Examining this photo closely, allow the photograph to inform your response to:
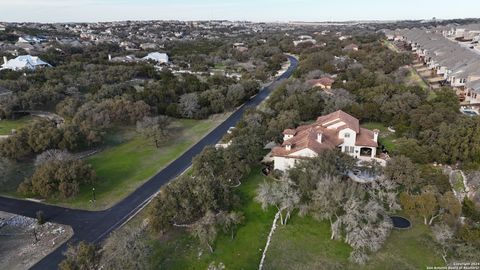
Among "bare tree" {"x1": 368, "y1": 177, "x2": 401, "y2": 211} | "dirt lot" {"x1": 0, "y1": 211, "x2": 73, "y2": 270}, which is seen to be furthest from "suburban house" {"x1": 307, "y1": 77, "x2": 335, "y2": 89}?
"dirt lot" {"x1": 0, "y1": 211, "x2": 73, "y2": 270}

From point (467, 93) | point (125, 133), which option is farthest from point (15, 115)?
point (467, 93)

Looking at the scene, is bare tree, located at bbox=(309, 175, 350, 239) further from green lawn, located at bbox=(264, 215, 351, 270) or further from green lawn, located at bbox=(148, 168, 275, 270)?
green lawn, located at bbox=(148, 168, 275, 270)

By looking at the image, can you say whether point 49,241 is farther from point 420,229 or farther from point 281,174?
point 420,229

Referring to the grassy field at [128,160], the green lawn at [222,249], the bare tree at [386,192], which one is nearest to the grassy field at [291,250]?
the green lawn at [222,249]

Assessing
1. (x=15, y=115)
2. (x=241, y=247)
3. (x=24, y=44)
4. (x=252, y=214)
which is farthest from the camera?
(x=24, y=44)

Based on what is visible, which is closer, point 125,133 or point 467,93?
point 125,133

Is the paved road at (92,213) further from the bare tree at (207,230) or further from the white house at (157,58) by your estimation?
the white house at (157,58)
